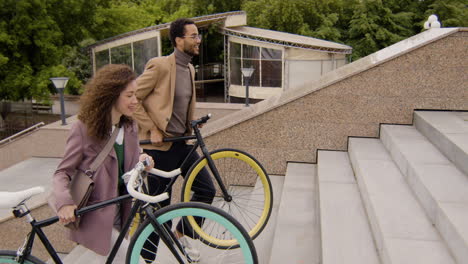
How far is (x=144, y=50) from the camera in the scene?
22.0 meters

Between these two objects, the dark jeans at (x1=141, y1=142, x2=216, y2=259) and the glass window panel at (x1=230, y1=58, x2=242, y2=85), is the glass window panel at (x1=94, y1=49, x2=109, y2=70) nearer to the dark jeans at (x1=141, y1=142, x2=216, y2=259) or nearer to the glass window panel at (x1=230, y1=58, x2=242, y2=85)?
the glass window panel at (x1=230, y1=58, x2=242, y2=85)

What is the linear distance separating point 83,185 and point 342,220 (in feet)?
7.38

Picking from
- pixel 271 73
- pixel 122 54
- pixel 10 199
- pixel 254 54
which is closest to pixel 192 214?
pixel 10 199

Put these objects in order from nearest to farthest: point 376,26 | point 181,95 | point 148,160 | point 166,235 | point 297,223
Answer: point 166,235 < point 148,160 < point 181,95 < point 297,223 < point 376,26

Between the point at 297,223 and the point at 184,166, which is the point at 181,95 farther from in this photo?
the point at 297,223

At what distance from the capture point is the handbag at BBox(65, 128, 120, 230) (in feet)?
8.67

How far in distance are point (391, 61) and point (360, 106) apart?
69cm

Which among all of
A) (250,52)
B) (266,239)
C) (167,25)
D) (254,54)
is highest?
(167,25)

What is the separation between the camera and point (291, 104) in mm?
5965

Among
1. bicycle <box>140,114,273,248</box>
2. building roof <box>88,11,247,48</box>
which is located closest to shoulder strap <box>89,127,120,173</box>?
bicycle <box>140,114,273,248</box>

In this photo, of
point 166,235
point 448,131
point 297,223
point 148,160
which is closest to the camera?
point 166,235

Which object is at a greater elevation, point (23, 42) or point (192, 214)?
point (23, 42)

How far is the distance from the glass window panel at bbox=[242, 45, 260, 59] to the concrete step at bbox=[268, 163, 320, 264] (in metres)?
20.4

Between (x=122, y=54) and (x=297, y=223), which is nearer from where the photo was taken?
(x=297, y=223)
